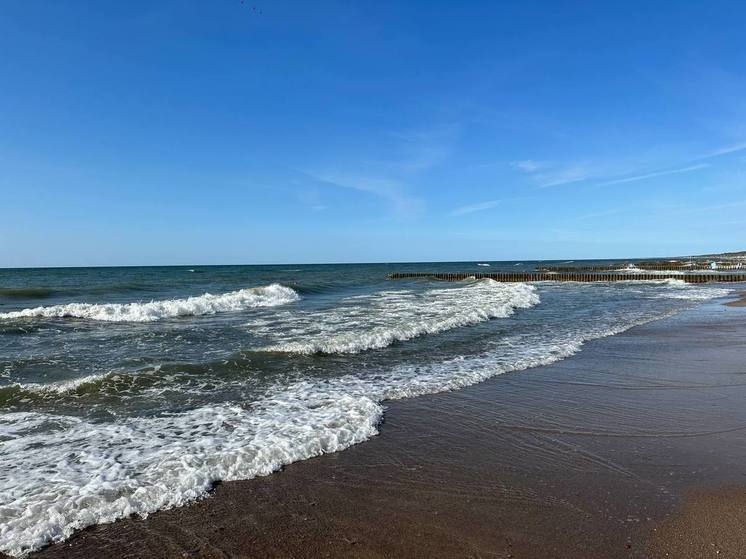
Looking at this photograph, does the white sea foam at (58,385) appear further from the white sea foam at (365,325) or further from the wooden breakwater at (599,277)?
the wooden breakwater at (599,277)

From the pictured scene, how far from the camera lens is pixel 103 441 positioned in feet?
18.5

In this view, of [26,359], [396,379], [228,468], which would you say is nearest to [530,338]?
[396,379]

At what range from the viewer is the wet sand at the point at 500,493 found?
3484 millimetres

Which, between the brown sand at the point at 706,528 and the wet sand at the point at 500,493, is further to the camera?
the wet sand at the point at 500,493

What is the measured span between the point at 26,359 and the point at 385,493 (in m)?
10.3

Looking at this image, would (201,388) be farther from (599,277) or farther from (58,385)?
(599,277)

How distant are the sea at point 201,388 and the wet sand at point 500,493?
42cm

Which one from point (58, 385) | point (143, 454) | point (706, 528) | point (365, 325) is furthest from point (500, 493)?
point (365, 325)

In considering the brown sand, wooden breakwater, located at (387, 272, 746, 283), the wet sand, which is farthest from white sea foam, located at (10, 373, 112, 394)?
wooden breakwater, located at (387, 272, 746, 283)

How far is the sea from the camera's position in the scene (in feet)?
14.6

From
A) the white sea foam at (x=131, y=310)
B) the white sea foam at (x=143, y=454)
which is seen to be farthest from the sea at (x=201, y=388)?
the white sea foam at (x=131, y=310)

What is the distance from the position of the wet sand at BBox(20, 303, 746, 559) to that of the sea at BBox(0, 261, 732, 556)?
42 centimetres

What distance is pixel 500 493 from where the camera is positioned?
13.9 ft

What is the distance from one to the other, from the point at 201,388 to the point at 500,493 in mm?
5724
